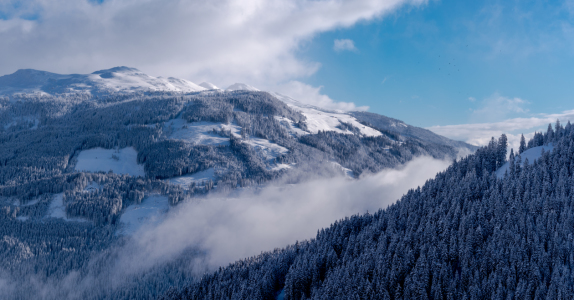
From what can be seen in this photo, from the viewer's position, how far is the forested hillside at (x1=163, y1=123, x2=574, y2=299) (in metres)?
77.6

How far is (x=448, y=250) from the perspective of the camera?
3580 inches

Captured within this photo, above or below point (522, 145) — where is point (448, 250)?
below

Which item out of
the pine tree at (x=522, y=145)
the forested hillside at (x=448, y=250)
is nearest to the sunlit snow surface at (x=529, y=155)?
the pine tree at (x=522, y=145)

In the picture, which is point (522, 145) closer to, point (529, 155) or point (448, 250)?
point (529, 155)

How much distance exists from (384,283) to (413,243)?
21.6m

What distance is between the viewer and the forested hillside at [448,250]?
77.6 m

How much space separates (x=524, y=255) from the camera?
80500 millimetres

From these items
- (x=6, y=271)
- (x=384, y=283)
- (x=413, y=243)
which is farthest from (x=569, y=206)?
(x=6, y=271)

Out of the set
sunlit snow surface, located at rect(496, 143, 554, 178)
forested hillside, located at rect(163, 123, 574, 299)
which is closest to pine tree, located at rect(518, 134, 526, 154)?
sunlit snow surface, located at rect(496, 143, 554, 178)

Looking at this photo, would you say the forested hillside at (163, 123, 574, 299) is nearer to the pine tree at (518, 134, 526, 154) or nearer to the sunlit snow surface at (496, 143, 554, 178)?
the sunlit snow surface at (496, 143, 554, 178)

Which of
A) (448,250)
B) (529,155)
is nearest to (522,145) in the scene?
(529,155)

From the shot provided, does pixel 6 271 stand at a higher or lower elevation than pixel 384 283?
lower

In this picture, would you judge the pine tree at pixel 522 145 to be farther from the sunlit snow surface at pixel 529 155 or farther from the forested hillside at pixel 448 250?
the forested hillside at pixel 448 250

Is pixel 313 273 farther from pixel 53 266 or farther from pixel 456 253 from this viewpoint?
pixel 53 266
